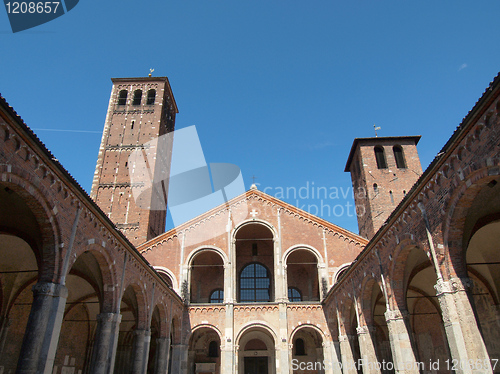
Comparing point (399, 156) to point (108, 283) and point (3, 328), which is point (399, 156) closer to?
point (108, 283)

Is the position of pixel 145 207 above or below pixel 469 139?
above

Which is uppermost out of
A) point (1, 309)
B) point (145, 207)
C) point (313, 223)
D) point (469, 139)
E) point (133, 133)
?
point (133, 133)

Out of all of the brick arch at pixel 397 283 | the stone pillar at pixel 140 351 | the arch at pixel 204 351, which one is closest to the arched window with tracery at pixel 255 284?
the arch at pixel 204 351

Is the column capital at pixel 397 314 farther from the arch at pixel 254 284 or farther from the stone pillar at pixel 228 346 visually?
the arch at pixel 254 284

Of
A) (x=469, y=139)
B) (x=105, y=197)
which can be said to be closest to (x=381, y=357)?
(x=469, y=139)

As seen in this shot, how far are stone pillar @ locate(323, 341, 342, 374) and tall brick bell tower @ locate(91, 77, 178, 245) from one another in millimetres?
14825

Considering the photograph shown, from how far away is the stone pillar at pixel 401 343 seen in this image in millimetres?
11695

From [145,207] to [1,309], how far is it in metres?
15.7

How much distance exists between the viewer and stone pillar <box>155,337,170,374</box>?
17633 millimetres

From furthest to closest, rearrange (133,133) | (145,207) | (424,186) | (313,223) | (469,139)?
(133,133) → (145,207) → (313,223) → (424,186) → (469,139)

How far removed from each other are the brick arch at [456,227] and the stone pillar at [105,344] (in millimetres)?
10012

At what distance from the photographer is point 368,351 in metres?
15.1

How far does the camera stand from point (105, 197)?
30.1 meters

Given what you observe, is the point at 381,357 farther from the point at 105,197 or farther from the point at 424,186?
the point at 105,197
